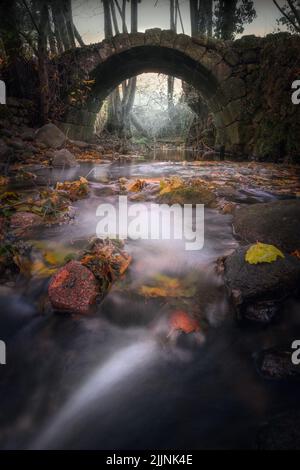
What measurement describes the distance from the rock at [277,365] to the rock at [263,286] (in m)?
0.24

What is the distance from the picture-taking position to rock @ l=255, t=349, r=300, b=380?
132 cm

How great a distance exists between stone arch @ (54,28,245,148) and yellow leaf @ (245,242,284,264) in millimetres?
8080

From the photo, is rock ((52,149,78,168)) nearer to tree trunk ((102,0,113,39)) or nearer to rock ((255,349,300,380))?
rock ((255,349,300,380))

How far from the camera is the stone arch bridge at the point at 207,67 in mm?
8633

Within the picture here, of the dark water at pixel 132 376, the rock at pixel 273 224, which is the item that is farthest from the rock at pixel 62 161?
the dark water at pixel 132 376

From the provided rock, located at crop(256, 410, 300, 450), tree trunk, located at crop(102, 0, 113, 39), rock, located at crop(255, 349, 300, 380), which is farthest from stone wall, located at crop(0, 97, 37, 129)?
tree trunk, located at crop(102, 0, 113, 39)

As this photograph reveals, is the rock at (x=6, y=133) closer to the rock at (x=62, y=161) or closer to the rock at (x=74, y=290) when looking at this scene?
the rock at (x=62, y=161)

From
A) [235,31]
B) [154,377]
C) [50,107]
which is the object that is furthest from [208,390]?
[235,31]

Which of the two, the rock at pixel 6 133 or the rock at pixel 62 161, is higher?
the rock at pixel 6 133

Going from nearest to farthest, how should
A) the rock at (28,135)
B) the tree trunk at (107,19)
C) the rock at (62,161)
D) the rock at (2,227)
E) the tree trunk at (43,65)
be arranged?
1. the rock at (2,227)
2. the rock at (62,161)
3. the rock at (28,135)
4. the tree trunk at (43,65)
5. the tree trunk at (107,19)

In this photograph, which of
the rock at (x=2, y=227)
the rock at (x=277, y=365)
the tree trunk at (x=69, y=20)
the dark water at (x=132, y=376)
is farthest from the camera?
the tree trunk at (x=69, y=20)

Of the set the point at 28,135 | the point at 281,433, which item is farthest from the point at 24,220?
the point at 28,135

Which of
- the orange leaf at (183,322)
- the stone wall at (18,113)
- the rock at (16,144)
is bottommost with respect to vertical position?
the orange leaf at (183,322)

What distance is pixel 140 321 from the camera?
5.57ft
